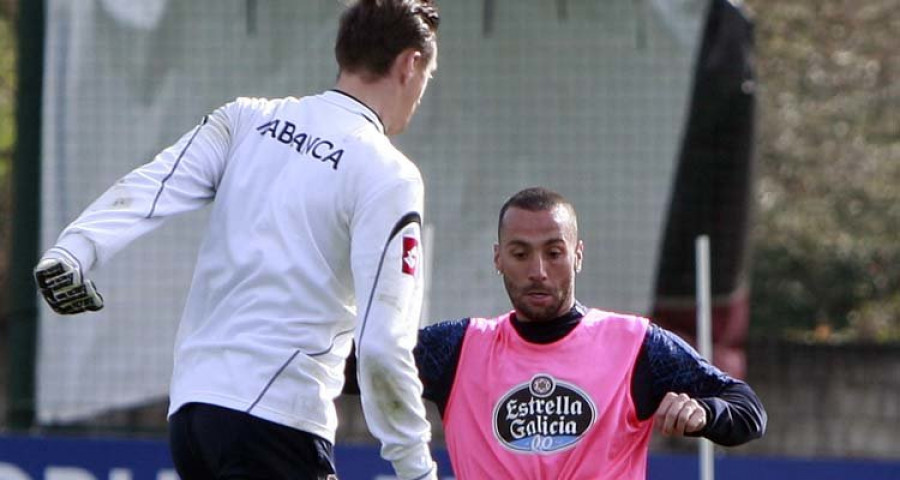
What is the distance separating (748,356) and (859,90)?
4627 mm

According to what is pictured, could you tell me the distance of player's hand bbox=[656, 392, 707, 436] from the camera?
10.2ft

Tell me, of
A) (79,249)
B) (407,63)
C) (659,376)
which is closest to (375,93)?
(407,63)

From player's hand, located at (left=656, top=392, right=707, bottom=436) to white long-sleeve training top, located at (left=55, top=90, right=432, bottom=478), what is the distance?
445 millimetres

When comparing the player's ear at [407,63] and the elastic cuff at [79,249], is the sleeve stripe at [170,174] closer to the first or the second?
the elastic cuff at [79,249]

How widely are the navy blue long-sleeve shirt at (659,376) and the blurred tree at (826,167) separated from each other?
30.6 feet

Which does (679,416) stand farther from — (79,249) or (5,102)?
(5,102)

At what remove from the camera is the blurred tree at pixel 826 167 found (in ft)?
42.0

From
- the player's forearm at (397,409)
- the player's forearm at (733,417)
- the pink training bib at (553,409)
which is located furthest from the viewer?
the pink training bib at (553,409)

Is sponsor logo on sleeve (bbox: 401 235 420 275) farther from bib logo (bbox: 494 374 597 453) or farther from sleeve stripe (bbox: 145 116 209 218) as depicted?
bib logo (bbox: 494 374 597 453)

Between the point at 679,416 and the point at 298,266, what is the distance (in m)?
0.74

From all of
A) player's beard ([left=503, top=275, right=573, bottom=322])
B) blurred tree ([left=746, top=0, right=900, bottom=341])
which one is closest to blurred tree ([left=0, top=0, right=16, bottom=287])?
blurred tree ([left=746, top=0, right=900, bottom=341])

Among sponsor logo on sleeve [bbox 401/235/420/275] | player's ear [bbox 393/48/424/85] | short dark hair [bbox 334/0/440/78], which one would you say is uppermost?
short dark hair [bbox 334/0/440/78]

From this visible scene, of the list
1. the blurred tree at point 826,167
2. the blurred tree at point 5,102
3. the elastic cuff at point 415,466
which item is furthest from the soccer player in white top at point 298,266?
the blurred tree at point 5,102

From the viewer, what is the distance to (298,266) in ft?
10.1
